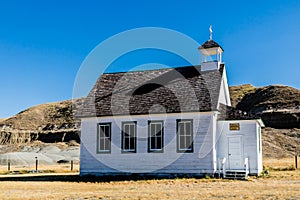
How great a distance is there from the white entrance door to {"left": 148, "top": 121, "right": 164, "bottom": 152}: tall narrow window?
3808mm

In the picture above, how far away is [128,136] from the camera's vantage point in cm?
2209

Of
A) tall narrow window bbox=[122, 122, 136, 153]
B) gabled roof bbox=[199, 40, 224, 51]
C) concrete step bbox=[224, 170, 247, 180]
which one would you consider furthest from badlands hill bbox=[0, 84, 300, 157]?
tall narrow window bbox=[122, 122, 136, 153]

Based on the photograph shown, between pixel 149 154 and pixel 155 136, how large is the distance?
108 cm

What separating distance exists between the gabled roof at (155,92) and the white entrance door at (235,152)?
2.25 meters

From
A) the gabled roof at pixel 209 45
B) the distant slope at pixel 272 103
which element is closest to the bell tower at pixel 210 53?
the gabled roof at pixel 209 45

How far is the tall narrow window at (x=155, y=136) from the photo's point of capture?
70.1 ft

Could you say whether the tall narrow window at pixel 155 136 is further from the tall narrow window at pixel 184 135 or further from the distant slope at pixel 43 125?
the distant slope at pixel 43 125

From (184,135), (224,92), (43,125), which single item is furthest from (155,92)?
(43,125)

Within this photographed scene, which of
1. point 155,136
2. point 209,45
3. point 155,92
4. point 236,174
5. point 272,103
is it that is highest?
point 272,103

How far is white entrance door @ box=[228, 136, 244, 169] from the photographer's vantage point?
20.9 metres

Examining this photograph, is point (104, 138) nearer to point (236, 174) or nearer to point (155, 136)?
point (155, 136)

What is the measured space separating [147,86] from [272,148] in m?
30.1

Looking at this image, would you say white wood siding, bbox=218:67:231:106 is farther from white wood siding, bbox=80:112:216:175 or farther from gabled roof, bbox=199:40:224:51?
white wood siding, bbox=80:112:216:175

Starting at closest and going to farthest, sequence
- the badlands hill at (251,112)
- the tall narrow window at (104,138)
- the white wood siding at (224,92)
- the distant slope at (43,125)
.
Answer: the tall narrow window at (104,138) < the white wood siding at (224,92) < the badlands hill at (251,112) < the distant slope at (43,125)
